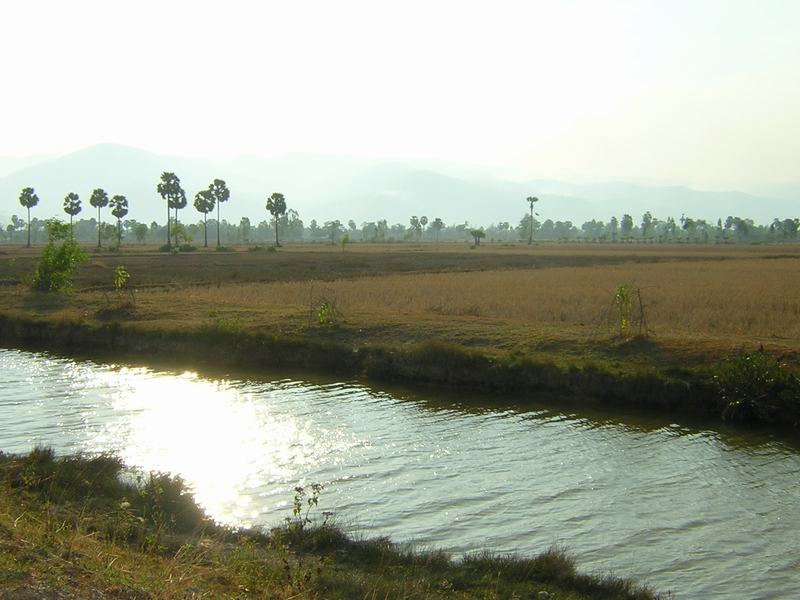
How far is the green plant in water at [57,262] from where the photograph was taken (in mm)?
35625

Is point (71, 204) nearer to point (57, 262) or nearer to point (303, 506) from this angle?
point (57, 262)

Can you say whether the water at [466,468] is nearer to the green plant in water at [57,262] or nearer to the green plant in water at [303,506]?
the green plant in water at [303,506]

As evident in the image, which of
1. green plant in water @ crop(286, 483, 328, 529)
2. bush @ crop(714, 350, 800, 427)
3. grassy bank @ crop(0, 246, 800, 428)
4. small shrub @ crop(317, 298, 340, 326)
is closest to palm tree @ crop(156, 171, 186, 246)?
grassy bank @ crop(0, 246, 800, 428)

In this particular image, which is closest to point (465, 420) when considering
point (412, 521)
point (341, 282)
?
point (412, 521)

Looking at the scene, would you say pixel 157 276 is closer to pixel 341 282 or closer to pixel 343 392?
pixel 341 282

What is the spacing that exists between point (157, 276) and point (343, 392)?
3447 cm

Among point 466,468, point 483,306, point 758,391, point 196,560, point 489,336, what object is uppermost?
point 483,306

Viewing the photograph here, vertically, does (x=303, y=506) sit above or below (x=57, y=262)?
below

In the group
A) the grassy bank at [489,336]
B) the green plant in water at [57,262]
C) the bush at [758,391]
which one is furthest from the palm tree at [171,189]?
the bush at [758,391]

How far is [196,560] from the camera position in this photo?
7750 millimetres

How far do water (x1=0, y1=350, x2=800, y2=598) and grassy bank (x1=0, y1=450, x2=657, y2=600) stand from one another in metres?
0.65

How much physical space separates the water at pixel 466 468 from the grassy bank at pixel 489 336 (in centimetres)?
155

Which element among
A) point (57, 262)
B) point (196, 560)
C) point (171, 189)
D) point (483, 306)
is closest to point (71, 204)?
point (171, 189)

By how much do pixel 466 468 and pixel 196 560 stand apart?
225 inches
